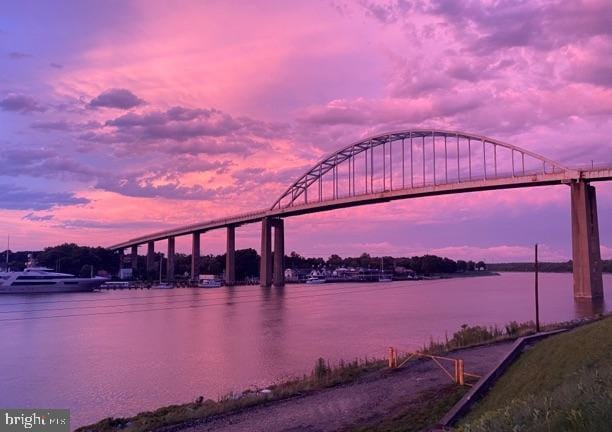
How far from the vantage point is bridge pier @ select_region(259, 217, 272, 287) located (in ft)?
291

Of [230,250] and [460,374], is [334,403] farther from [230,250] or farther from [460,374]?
[230,250]

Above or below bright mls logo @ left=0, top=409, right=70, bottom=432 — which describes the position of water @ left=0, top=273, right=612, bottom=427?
below

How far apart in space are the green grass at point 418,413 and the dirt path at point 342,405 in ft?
0.81

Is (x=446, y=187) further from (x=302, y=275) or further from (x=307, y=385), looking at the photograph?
(x=302, y=275)

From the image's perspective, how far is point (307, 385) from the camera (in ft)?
45.2

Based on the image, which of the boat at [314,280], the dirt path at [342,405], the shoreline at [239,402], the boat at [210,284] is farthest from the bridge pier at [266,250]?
the dirt path at [342,405]

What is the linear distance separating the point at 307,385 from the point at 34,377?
1041 cm

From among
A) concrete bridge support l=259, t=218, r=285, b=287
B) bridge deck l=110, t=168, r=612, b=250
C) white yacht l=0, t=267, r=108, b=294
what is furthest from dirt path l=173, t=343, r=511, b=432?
concrete bridge support l=259, t=218, r=285, b=287

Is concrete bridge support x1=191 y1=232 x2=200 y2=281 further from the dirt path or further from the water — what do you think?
the dirt path

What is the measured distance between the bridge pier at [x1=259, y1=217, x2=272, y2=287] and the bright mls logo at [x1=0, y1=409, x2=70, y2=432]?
245 feet

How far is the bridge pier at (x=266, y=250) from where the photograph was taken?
88.6m

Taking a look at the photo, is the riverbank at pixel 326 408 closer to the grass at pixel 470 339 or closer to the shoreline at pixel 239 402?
Result: the shoreline at pixel 239 402

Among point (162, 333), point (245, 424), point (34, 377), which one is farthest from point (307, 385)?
point (162, 333)

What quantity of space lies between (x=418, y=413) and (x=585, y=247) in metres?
43.7
